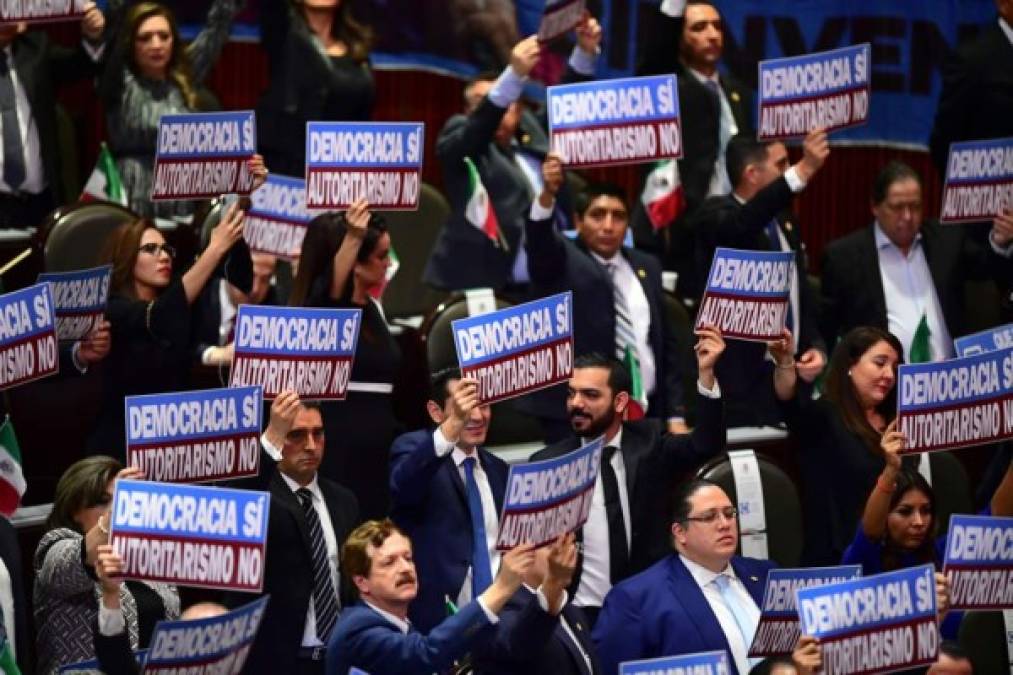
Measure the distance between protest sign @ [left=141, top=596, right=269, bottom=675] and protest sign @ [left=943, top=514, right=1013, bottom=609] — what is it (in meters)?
1.98

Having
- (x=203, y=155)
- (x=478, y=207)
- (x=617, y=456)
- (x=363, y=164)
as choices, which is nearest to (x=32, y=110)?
(x=203, y=155)

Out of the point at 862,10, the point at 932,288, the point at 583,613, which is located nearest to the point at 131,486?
the point at 583,613

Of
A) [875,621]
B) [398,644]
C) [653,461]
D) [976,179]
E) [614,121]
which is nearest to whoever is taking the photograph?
[398,644]

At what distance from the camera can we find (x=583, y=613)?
674 centimetres

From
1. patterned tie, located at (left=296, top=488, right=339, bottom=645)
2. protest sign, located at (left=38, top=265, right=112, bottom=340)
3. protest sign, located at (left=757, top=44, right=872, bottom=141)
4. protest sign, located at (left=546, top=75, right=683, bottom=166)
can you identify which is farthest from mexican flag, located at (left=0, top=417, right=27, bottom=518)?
protest sign, located at (left=757, top=44, right=872, bottom=141)

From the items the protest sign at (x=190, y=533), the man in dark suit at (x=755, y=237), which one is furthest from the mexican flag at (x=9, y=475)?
the man in dark suit at (x=755, y=237)

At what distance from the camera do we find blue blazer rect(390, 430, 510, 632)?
265 inches

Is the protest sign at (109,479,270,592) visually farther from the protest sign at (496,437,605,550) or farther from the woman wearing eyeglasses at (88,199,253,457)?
the woman wearing eyeglasses at (88,199,253,457)

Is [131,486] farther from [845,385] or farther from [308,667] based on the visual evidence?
[845,385]

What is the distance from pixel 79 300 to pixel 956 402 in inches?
100

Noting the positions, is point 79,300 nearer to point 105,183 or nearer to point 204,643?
point 204,643

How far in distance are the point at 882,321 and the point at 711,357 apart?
1601mm

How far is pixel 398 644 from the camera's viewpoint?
600 centimetres

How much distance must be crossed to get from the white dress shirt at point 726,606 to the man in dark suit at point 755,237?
1445 mm
